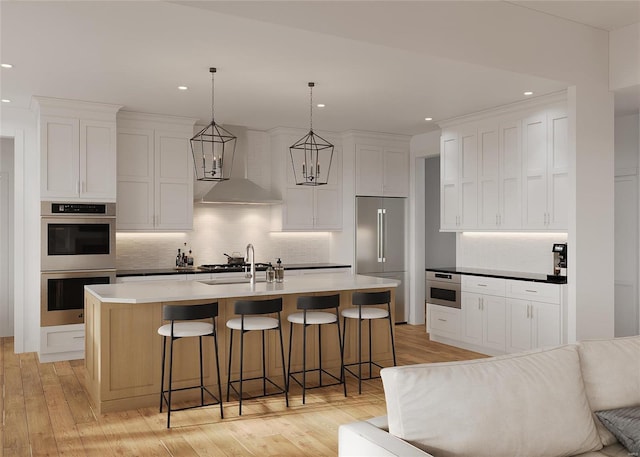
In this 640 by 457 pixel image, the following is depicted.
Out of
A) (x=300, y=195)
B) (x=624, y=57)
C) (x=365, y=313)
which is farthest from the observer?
(x=300, y=195)

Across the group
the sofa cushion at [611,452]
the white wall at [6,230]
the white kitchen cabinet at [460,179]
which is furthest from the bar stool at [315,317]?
the white wall at [6,230]

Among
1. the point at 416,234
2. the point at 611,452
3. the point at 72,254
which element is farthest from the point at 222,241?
the point at 611,452

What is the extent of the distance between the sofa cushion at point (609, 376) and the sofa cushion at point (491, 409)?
145 millimetres

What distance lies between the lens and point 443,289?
655 centimetres

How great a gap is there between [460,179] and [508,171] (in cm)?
72

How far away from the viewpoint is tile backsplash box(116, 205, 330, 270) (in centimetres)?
677

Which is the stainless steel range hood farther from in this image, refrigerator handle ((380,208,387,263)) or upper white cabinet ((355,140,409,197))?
refrigerator handle ((380,208,387,263))

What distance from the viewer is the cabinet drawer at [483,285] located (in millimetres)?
5828

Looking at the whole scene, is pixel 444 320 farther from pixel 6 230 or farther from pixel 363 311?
pixel 6 230

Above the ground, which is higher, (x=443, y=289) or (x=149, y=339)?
(x=443, y=289)

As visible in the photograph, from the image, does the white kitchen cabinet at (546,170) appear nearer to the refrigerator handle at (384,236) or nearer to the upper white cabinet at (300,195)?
the refrigerator handle at (384,236)

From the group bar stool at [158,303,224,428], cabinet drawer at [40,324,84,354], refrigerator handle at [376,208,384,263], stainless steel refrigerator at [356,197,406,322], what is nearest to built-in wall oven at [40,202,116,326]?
cabinet drawer at [40,324,84,354]

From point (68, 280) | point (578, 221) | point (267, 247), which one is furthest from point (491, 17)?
point (68, 280)

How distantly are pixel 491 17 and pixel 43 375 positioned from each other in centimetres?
519
